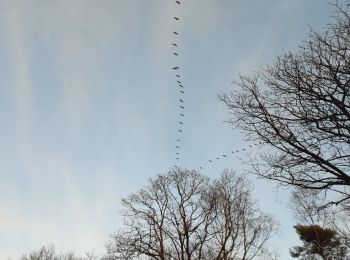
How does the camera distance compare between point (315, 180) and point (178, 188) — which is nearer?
point (315, 180)

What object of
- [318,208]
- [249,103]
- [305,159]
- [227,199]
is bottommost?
[318,208]

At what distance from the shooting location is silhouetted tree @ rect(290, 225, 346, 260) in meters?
28.1

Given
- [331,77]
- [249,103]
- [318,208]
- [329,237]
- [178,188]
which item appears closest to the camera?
[331,77]

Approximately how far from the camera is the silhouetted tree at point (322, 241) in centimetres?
2814

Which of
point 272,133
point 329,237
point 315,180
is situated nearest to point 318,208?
point 315,180

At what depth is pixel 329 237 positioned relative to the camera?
28.4 metres

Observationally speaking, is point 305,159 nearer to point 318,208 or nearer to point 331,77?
point 318,208

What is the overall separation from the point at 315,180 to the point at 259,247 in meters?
15.0

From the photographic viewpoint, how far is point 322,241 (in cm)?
2842

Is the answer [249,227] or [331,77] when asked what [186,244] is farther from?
[331,77]

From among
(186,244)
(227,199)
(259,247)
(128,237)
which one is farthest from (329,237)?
(128,237)

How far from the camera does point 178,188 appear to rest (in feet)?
70.3

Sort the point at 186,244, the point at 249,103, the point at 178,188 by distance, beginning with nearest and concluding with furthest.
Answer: the point at 249,103 → the point at 186,244 → the point at 178,188

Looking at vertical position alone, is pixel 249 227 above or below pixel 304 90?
above
